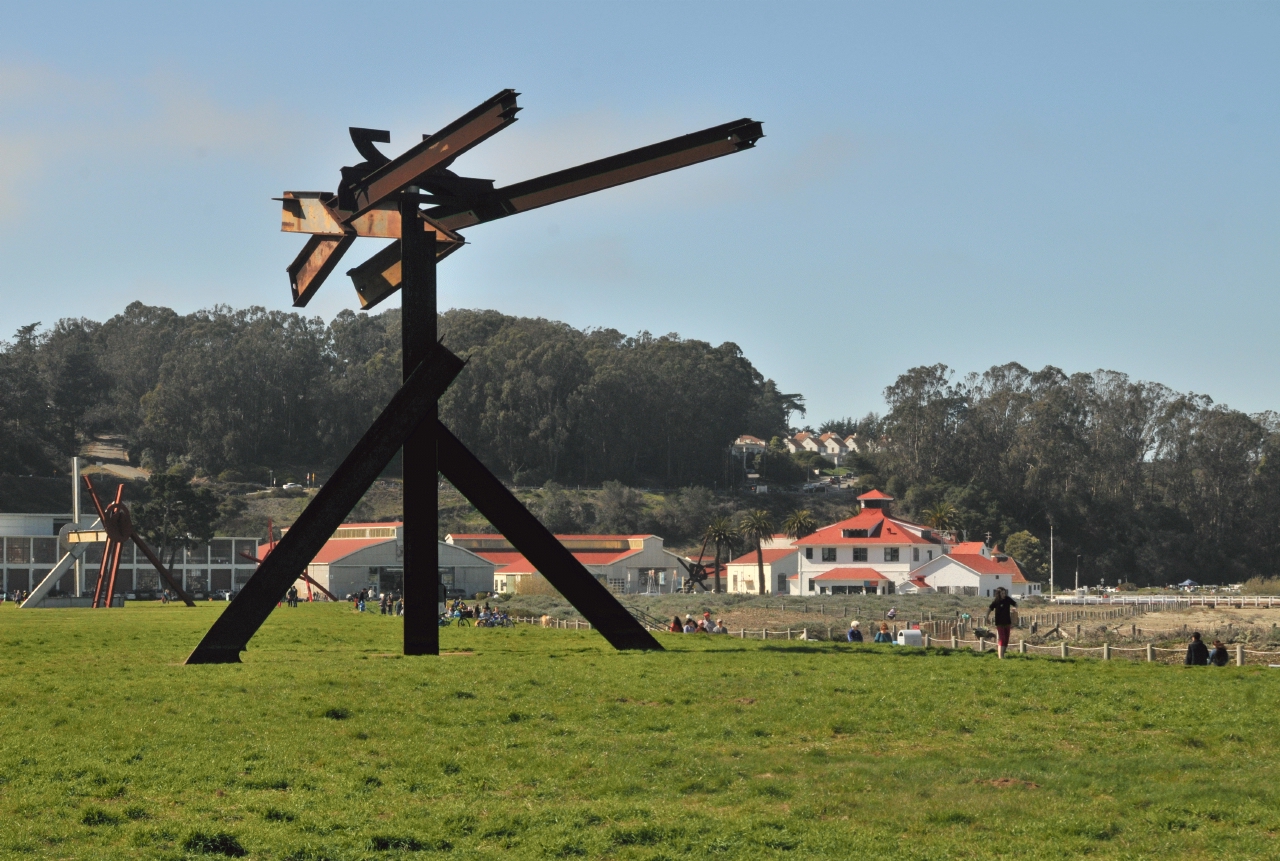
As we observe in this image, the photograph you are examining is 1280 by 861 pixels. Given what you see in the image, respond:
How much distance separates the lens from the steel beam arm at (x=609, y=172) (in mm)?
19156

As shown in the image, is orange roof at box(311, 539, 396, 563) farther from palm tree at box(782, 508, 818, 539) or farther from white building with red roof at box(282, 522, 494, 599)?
palm tree at box(782, 508, 818, 539)

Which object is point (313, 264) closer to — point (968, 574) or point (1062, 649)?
point (1062, 649)

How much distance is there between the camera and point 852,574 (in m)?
89.7

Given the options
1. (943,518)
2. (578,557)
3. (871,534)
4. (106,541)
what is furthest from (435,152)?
(943,518)

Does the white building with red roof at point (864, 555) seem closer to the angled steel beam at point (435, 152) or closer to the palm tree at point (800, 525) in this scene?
the palm tree at point (800, 525)

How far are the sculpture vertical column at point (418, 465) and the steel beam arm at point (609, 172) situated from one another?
89 centimetres

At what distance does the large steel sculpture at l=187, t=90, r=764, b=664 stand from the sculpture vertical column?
0.07 feet

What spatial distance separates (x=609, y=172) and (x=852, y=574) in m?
72.8

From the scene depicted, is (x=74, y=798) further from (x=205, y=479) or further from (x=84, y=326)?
(x=84, y=326)

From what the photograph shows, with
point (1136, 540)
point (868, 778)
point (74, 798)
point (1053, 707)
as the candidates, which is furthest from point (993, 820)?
point (1136, 540)

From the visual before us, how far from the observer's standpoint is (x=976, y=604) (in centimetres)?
7581

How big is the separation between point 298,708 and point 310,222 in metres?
9.77

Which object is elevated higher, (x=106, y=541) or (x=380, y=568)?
(x=106, y=541)

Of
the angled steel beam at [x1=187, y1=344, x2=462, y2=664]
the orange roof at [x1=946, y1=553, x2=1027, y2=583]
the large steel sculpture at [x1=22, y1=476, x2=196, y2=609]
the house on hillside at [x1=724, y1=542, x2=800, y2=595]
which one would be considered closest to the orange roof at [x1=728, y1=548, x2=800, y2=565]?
the house on hillside at [x1=724, y1=542, x2=800, y2=595]
